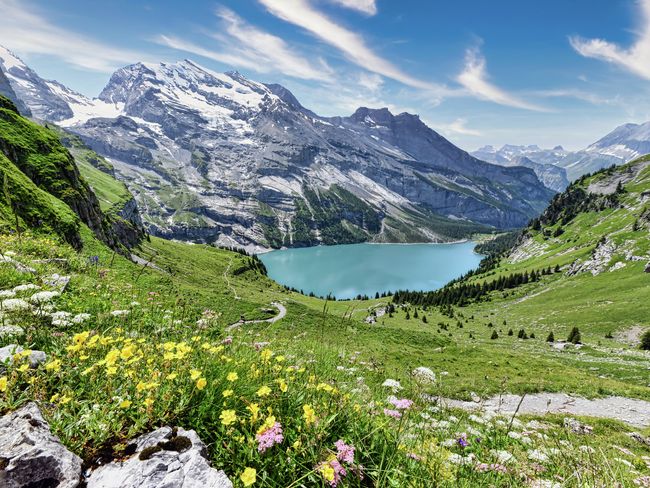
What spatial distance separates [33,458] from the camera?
2855 millimetres

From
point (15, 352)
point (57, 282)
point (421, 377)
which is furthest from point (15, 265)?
point (421, 377)

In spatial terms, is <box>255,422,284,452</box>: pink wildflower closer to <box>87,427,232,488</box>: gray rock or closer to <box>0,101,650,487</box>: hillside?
<box>0,101,650,487</box>: hillside

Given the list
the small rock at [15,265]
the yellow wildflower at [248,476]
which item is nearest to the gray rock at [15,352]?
the yellow wildflower at [248,476]

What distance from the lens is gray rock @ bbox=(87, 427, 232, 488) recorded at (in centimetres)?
311

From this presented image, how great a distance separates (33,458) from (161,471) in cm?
106

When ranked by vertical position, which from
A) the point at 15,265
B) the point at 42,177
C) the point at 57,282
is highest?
the point at 15,265

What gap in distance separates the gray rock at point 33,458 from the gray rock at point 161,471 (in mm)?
260

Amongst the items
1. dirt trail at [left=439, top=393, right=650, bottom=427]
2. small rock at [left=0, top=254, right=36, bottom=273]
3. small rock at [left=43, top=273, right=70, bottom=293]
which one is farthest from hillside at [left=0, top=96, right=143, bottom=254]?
dirt trail at [left=439, top=393, right=650, bottom=427]

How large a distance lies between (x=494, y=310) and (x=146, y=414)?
102m

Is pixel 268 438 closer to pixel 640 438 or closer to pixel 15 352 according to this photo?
pixel 15 352

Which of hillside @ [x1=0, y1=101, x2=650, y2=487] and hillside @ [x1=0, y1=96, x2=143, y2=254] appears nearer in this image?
hillside @ [x1=0, y1=101, x2=650, y2=487]

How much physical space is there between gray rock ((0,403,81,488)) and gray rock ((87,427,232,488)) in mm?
260

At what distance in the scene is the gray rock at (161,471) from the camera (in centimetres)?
311

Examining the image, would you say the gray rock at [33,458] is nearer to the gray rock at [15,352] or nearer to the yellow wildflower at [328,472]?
the gray rock at [15,352]
